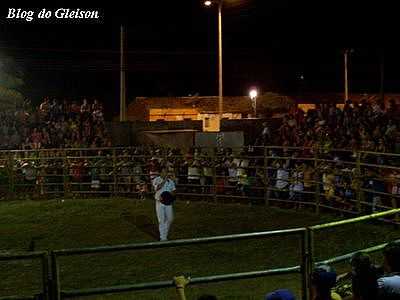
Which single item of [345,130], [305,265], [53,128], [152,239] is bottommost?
[152,239]

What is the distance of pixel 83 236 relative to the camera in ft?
45.8

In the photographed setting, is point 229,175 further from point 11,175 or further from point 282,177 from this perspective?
point 11,175

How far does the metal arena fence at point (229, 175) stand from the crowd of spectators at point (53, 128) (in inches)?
81.3

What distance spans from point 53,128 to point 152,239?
40.3ft

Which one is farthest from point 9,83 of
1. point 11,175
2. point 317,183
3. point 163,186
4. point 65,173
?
point 163,186

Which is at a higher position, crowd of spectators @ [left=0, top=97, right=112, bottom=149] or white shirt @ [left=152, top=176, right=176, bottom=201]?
crowd of spectators @ [left=0, top=97, right=112, bottom=149]

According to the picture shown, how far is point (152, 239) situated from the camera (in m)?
13.5

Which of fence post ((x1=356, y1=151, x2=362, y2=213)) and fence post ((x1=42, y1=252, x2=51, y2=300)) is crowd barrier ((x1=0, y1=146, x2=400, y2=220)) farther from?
fence post ((x1=42, y1=252, x2=51, y2=300))

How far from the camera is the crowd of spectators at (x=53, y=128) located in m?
23.4

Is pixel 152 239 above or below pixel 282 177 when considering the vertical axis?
below

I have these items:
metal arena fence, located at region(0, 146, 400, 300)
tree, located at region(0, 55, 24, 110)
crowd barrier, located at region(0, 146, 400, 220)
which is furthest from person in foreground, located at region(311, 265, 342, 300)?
tree, located at region(0, 55, 24, 110)

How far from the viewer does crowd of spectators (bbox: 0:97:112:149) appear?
76.8ft

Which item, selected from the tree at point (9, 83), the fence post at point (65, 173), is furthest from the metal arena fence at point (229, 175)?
the tree at point (9, 83)

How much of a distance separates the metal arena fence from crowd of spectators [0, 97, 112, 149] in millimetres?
2065
